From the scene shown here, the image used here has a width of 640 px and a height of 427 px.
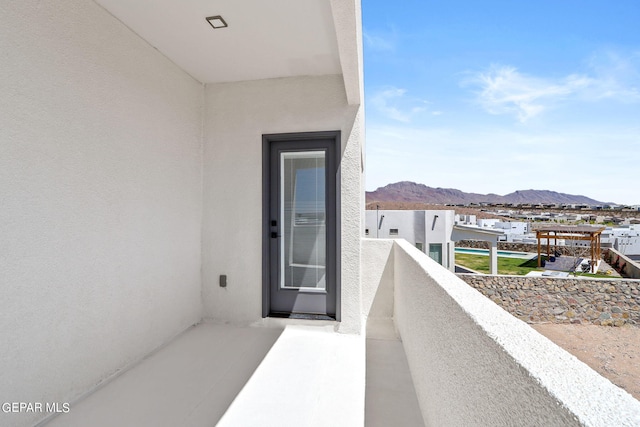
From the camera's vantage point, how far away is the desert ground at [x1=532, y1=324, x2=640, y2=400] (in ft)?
23.8

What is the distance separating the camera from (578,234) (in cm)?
2145

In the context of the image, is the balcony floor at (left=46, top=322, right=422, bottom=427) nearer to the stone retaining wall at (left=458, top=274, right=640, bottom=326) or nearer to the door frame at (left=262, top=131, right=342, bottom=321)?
the door frame at (left=262, top=131, right=342, bottom=321)

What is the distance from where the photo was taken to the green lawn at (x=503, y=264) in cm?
2245

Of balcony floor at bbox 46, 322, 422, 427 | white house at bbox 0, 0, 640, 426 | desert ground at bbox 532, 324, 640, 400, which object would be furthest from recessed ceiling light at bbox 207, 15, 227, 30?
desert ground at bbox 532, 324, 640, 400

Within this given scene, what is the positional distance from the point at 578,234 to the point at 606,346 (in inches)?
540

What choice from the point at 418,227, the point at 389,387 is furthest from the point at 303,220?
the point at 418,227

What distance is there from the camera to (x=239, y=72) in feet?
12.2

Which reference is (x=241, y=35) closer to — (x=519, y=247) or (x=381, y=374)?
(x=381, y=374)

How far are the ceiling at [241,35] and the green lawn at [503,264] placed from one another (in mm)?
23085

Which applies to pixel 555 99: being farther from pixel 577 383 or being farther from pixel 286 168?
pixel 577 383

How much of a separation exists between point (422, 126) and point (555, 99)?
14.4 metres

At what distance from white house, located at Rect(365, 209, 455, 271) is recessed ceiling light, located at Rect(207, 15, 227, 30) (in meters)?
14.8
